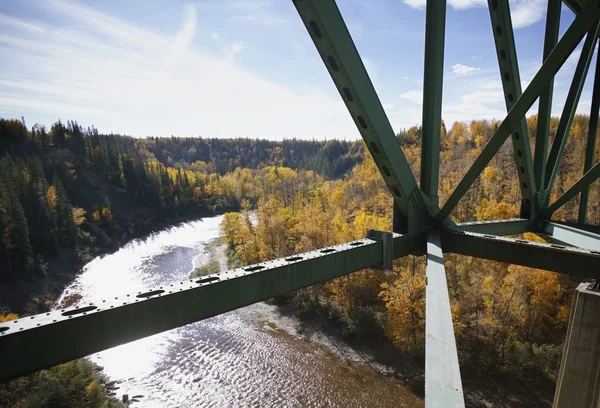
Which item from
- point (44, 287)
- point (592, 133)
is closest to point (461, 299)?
point (592, 133)

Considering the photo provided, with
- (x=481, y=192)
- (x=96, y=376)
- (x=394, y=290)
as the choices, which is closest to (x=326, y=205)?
(x=481, y=192)

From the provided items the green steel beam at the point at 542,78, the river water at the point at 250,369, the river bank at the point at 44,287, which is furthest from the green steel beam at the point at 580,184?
the river bank at the point at 44,287

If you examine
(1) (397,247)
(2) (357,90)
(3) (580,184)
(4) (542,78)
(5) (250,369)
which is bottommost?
(5) (250,369)

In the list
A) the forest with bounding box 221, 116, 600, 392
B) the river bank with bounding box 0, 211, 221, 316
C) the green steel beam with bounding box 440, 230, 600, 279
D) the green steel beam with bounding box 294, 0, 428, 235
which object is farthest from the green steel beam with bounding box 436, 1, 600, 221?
the river bank with bounding box 0, 211, 221, 316

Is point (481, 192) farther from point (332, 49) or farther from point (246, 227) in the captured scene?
point (332, 49)

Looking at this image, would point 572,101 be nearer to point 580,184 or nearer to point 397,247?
point 580,184
